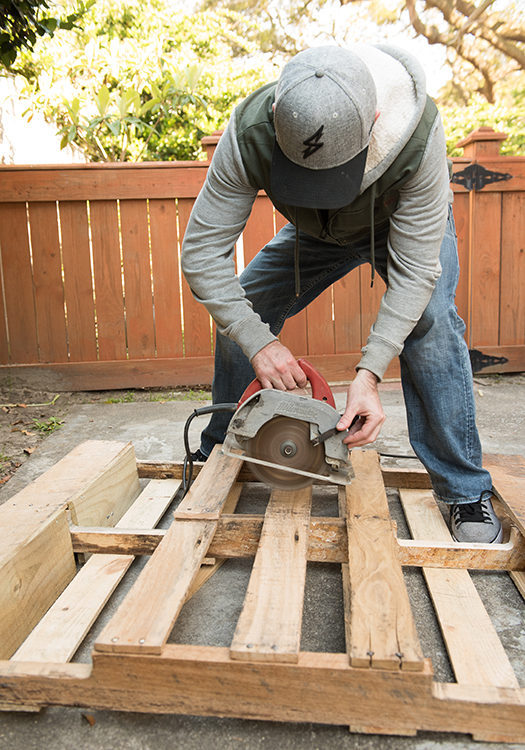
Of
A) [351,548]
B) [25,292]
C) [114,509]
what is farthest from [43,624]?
[25,292]

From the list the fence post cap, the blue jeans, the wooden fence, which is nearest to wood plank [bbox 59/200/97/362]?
the wooden fence

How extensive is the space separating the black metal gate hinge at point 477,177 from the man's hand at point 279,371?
321cm

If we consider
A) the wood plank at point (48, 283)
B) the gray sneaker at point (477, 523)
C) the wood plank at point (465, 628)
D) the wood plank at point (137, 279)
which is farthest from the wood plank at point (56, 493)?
the wood plank at point (48, 283)

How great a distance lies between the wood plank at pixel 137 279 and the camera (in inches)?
161

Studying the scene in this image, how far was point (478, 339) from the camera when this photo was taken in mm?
4453

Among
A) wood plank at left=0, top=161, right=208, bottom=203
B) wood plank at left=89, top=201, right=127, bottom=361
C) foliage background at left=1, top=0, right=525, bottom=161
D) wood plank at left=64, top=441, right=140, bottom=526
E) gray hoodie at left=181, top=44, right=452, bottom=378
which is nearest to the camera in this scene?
gray hoodie at left=181, top=44, right=452, bottom=378

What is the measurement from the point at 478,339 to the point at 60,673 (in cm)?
403

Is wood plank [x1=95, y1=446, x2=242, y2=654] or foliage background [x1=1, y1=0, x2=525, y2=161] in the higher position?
foliage background [x1=1, y1=0, x2=525, y2=161]

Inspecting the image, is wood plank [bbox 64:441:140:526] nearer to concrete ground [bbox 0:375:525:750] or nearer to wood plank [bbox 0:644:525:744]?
concrete ground [bbox 0:375:525:750]

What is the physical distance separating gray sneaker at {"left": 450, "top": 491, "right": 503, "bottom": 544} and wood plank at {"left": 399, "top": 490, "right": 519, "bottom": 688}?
0.05 meters

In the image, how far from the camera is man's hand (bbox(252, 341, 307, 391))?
1726mm

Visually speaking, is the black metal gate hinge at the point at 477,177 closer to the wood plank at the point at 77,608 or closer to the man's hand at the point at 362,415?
the man's hand at the point at 362,415

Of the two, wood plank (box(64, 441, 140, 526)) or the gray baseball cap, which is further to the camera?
wood plank (box(64, 441, 140, 526))

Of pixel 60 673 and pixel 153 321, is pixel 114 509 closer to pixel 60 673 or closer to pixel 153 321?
pixel 60 673
